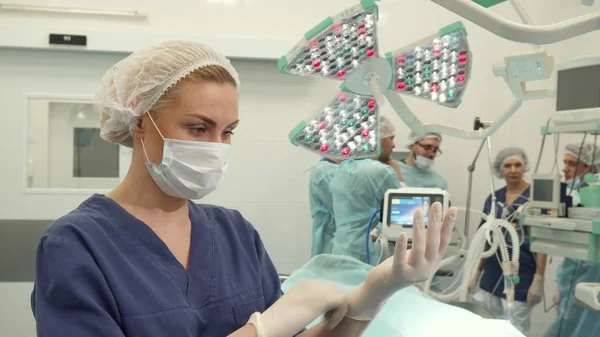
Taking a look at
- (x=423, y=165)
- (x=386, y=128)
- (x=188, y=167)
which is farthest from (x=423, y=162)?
(x=188, y=167)

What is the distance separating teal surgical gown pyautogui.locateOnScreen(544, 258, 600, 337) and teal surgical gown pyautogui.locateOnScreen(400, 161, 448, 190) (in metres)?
0.92

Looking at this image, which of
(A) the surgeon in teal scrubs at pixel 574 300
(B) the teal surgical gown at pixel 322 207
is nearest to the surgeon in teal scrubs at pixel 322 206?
(B) the teal surgical gown at pixel 322 207

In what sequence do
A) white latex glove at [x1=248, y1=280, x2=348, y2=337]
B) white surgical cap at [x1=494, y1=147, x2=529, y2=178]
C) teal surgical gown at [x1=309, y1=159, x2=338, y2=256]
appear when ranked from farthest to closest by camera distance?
→ white surgical cap at [x1=494, y1=147, x2=529, y2=178], teal surgical gown at [x1=309, y1=159, x2=338, y2=256], white latex glove at [x1=248, y1=280, x2=348, y2=337]

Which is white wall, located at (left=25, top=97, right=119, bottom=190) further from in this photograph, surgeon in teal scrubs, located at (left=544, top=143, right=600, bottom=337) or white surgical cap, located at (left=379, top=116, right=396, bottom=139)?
surgeon in teal scrubs, located at (left=544, top=143, right=600, bottom=337)

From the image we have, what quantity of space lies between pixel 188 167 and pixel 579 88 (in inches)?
65.8

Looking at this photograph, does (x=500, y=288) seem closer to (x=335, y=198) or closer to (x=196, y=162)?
(x=335, y=198)

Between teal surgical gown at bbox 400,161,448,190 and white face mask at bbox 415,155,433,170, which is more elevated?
white face mask at bbox 415,155,433,170

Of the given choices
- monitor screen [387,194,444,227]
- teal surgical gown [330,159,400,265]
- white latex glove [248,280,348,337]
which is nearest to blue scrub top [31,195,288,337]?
white latex glove [248,280,348,337]

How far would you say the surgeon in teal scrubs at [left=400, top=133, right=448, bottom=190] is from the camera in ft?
11.9

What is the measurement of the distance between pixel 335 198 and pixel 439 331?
4.50 ft

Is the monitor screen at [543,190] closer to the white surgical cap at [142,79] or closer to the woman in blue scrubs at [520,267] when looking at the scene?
the woman in blue scrubs at [520,267]

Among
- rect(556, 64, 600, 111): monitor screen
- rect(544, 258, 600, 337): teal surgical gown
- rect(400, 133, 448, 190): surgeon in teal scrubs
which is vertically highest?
rect(556, 64, 600, 111): monitor screen

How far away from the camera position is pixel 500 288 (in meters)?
3.37

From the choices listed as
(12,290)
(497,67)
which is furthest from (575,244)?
(12,290)
